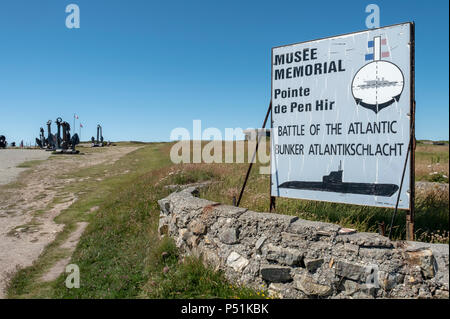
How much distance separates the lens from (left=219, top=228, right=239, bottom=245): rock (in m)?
4.37

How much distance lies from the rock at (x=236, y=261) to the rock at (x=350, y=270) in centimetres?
128

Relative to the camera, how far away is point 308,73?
16.0ft

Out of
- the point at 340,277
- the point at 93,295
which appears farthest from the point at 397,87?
the point at 93,295

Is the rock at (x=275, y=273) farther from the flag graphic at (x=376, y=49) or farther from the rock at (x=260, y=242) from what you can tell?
the flag graphic at (x=376, y=49)

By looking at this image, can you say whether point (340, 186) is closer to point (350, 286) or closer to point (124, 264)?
point (350, 286)

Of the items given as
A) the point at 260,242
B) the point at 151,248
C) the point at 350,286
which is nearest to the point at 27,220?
the point at 151,248

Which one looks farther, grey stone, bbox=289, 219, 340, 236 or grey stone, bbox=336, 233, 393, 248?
grey stone, bbox=289, 219, 340, 236

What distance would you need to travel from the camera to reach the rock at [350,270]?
3.34m

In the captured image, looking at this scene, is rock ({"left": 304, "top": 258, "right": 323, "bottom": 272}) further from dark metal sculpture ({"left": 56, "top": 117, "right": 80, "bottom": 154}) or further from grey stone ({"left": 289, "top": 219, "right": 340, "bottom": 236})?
dark metal sculpture ({"left": 56, "top": 117, "right": 80, "bottom": 154})

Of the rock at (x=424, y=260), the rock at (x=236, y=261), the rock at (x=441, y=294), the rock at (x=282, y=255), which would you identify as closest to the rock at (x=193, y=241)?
the rock at (x=236, y=261)

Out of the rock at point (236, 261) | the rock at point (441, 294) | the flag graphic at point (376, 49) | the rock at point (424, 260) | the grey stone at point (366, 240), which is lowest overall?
the rock at point (236, 261)

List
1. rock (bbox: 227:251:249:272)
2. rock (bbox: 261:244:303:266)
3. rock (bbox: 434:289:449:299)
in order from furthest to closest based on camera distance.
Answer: rock (bbox: 227:251:249:272) < rock (bbox: 261:244:303:266) < rock (bbox: 434:289:449:299)

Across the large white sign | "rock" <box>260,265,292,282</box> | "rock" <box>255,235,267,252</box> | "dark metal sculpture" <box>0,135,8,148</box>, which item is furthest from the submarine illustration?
"dark metal sculpture" <box>0,135,8,148</box>

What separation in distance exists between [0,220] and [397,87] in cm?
1078
